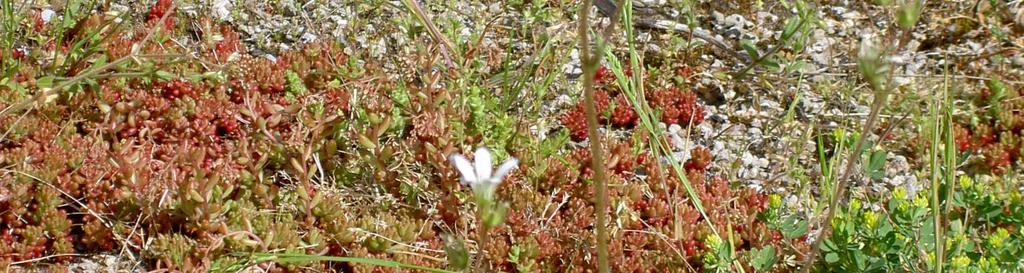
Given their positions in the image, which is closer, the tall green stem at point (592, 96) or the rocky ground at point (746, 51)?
the tall green stem at point (592, 96)

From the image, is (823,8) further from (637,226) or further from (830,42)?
(637,226)

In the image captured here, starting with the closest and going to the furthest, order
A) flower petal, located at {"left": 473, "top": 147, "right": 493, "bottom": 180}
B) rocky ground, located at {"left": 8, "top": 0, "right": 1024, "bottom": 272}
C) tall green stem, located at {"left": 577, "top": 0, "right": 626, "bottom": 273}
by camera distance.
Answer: tall green stem, located at {"left": 577, "top": 0, "right": 626, "bottom": 273} < flower petal, located at {"left": 473, "top": 147, "right": 493, "bottom": 180} < rocky ground, located at {"left": 8, "top": 0, "right": 1024, "bottom": 272}

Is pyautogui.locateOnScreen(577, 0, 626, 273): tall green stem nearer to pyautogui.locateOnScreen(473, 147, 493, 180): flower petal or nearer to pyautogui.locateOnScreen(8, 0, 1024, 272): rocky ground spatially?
pyautogui.locateOnScreen(473, 147, 493, 180): flower petal

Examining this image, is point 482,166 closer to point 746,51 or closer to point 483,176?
point 483,176

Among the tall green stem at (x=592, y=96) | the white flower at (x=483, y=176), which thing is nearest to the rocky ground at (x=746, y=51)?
the tall green stem at (x=592, y=96)

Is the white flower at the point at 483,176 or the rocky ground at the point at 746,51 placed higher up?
the white flower at the point at 483,176

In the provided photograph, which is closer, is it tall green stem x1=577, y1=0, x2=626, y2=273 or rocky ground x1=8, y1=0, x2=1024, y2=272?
tall green stem x1=577, y1=0, x2=626, y2=273

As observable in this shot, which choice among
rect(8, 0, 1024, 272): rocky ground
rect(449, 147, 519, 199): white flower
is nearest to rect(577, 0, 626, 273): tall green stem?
rect(449, 147, 519, 199): white flower

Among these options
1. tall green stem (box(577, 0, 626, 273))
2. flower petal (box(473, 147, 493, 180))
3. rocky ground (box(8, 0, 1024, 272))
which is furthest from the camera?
rocky ground (box(8, 0, 1024, 272))

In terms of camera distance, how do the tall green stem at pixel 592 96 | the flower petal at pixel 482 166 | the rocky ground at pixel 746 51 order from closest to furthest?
the tall green stem at pixel 592 96 → the flower petal at pixel 482 166 → the rocky ground at pixel 746 51

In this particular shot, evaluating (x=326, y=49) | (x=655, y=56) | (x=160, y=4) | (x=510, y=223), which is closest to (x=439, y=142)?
(x=510, y=223)

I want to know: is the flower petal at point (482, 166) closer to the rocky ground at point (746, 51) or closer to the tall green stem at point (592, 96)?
the tall green stem at point (592, 96)
